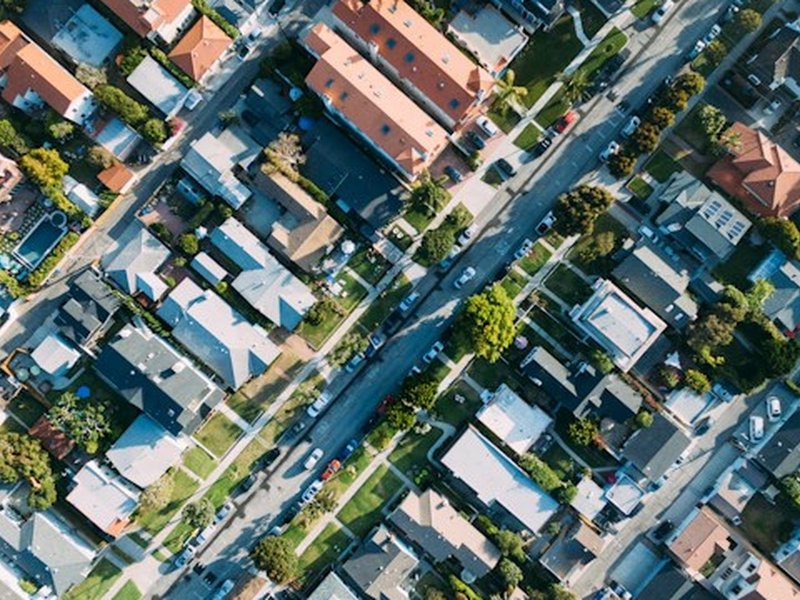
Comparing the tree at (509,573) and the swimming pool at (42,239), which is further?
the swimming pool at (42,239)

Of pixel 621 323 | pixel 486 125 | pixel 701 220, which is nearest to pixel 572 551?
pixel 621 323

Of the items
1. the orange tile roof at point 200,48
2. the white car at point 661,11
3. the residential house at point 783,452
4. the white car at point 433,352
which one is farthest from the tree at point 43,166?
the residential house at point 783,452

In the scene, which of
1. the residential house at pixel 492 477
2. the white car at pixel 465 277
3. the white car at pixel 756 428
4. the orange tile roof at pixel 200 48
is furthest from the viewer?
the white car at pixel 756 428

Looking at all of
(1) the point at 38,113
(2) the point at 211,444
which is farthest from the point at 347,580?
(1) the point at 38,113

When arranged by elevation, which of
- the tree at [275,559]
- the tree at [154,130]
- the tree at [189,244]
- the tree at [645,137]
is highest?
the tree at [645,137]

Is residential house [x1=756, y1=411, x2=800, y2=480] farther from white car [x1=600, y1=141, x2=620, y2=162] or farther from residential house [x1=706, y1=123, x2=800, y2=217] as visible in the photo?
white car [x1=600, y1=141, x2=620, y2=162]

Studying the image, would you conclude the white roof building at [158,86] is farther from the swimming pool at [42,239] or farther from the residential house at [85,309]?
the residential house at [85,309]
